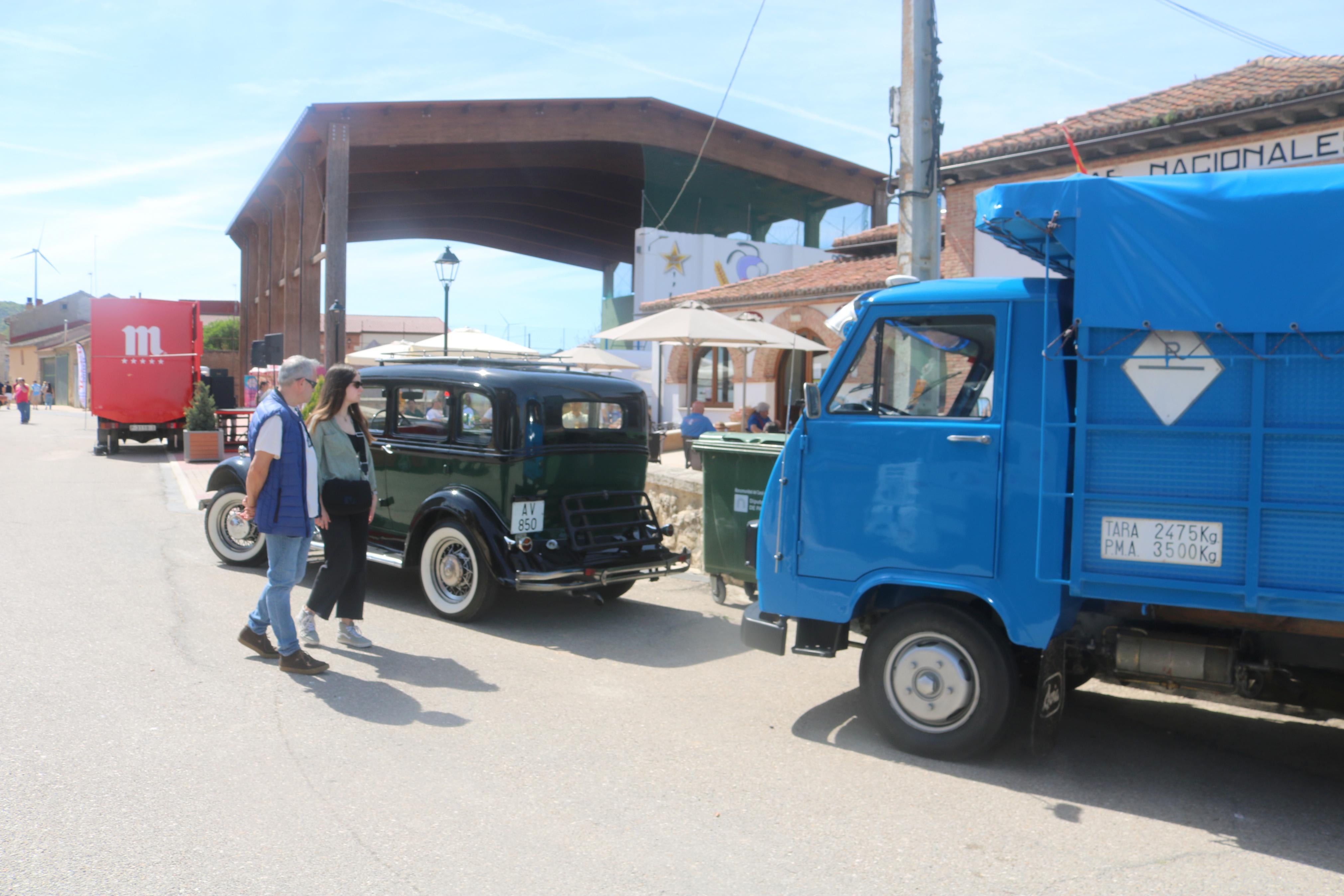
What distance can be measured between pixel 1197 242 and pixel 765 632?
2.66 meters

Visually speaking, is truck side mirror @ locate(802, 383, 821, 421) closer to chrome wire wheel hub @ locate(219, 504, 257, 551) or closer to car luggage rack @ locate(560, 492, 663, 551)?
car luggage rack @ locate(560, 492, 663, 551)

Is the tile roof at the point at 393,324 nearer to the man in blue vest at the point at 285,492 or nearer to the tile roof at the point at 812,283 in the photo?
the tile roof at the point at 812,283

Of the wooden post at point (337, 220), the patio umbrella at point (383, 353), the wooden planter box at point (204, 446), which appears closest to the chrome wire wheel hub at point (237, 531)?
the patio umbrella at point (383, 353)

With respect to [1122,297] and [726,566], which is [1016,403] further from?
[726,566]

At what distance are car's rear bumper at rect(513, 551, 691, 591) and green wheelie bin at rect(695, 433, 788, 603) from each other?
1.10 ft

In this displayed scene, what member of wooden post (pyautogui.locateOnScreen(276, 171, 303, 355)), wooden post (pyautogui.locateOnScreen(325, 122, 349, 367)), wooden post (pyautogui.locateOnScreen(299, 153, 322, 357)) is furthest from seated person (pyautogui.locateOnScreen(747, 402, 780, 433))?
wooden post (pyautogui.locateOnScreen(276, 171, 303, 355))

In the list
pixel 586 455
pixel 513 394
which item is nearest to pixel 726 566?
pixel 586 455

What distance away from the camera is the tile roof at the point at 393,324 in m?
71.9

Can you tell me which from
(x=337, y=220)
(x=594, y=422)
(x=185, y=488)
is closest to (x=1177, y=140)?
(x=594, y=422)

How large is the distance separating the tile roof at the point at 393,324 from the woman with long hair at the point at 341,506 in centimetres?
6360

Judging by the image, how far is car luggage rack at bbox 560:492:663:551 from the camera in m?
7.51

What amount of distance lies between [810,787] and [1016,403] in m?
1.91

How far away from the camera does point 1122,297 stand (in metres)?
4.24

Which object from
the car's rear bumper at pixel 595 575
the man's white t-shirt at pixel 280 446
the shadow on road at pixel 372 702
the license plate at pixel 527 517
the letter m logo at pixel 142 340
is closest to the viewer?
the shadow on road at pixel 372 702
